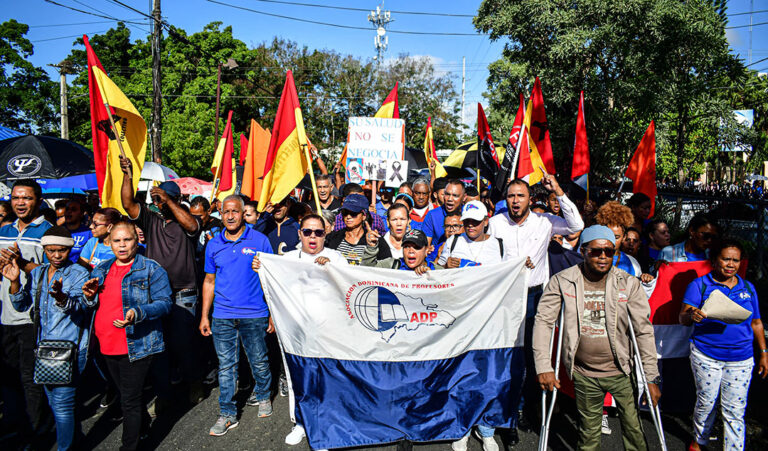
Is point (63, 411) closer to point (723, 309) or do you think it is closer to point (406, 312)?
point (406, 312)

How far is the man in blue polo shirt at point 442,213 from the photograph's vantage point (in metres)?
5.73

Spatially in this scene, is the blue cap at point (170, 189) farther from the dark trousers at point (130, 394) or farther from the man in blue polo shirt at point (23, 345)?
the dark trousers at point (130, 394)

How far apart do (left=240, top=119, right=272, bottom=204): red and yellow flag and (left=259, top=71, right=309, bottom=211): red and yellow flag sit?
2.89 ft

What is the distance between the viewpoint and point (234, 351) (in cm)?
435

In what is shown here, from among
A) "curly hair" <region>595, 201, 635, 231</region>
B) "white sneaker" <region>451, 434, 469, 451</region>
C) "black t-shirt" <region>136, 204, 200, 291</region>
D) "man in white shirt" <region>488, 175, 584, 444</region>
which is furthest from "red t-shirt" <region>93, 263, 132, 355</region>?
"curly hair" <region>595, 201, 635, 231</region>

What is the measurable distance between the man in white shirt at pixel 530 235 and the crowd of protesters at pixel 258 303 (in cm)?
1

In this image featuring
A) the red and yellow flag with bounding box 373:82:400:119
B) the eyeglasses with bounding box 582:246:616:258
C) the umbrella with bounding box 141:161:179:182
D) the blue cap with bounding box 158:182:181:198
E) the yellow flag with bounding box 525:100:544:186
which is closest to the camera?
the eyeglasses with bounding box 582:246:616:258

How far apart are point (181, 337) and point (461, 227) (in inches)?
122

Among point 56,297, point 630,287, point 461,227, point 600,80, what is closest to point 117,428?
point 56,297

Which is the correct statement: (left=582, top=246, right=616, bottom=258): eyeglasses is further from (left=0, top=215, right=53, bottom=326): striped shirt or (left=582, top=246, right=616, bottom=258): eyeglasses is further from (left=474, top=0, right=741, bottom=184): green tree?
(left=474, top=0, right=741, bottom=184): green tree

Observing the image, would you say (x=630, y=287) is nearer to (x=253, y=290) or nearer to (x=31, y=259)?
(x=253, y=290)

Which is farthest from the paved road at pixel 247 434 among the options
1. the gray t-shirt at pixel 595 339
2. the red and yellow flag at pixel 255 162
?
the red and yellow flag at pixel 255 162

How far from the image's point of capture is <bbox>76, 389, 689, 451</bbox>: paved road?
13.0 feet

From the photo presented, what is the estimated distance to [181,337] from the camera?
4.75m
